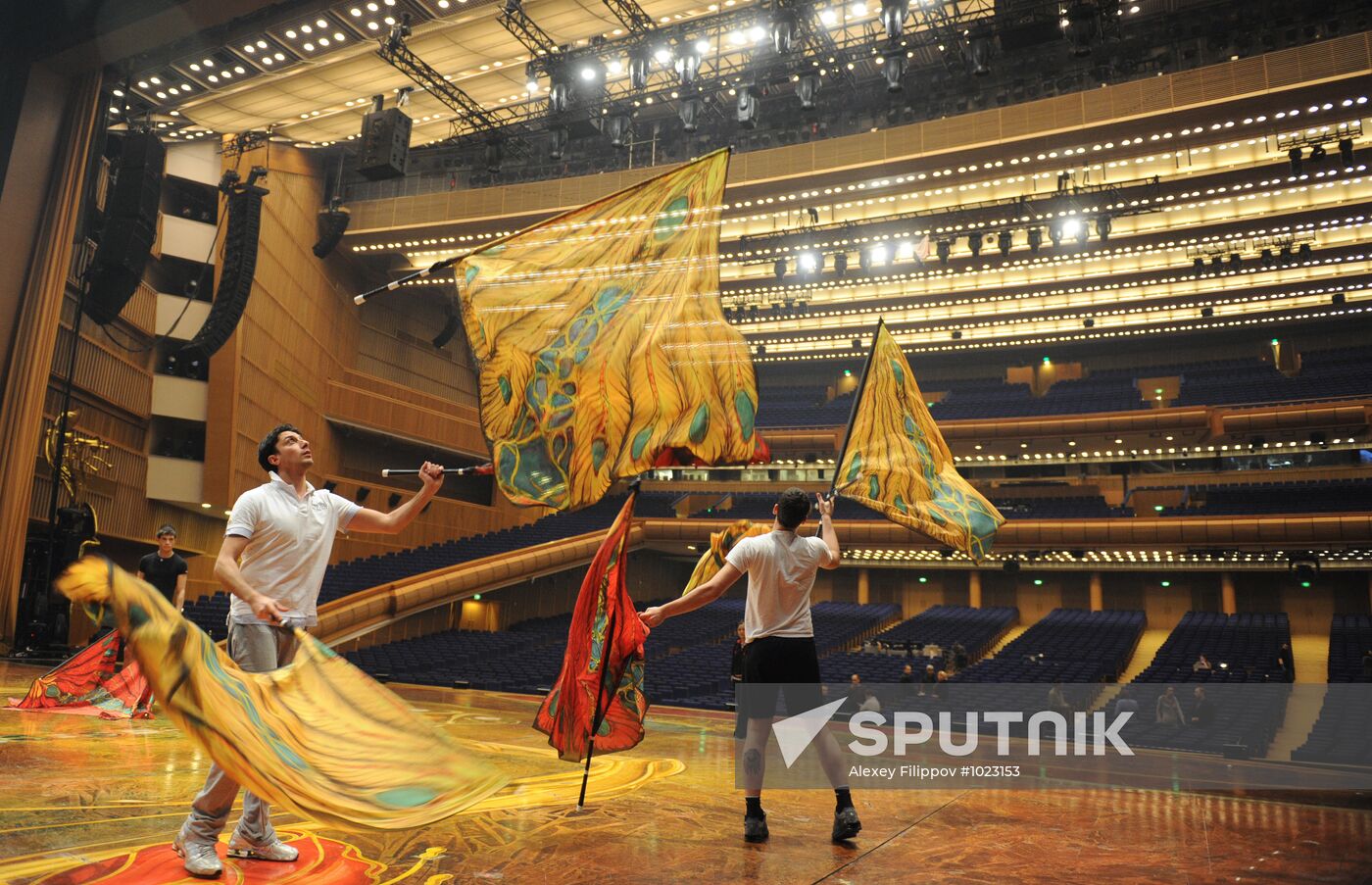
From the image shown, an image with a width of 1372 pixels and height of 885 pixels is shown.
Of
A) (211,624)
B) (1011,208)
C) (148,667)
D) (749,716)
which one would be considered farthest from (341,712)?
(1011,208)

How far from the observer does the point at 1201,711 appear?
10.6 m

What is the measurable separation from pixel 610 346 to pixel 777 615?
1.23 metres

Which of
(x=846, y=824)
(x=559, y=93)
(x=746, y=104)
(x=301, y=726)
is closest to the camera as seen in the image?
(x=301, y=726)

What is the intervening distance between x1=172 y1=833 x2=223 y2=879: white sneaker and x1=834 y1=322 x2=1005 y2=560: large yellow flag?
300 cm

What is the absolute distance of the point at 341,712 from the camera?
257 cm

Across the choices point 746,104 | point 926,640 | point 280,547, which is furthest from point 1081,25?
point 280,547

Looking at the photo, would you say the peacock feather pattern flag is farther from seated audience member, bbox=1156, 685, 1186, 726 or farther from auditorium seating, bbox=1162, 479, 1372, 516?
auditorium seating, bbox=1162, 479, 1372, 516

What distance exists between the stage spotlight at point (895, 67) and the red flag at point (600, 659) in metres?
13.0

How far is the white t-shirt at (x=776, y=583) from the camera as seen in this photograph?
3207 mm

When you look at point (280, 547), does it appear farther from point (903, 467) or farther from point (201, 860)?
point (903, 467)

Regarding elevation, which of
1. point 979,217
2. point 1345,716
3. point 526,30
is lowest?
point 1345,716

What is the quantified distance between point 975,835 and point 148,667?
2732mm

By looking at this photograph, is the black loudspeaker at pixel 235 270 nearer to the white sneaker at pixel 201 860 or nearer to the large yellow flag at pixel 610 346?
the large yellow flag at pixel 610 346

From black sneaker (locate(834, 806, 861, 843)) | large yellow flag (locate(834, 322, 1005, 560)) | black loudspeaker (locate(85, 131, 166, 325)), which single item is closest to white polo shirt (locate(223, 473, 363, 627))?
black sneaker (locate(834, 806, 861, 843))
